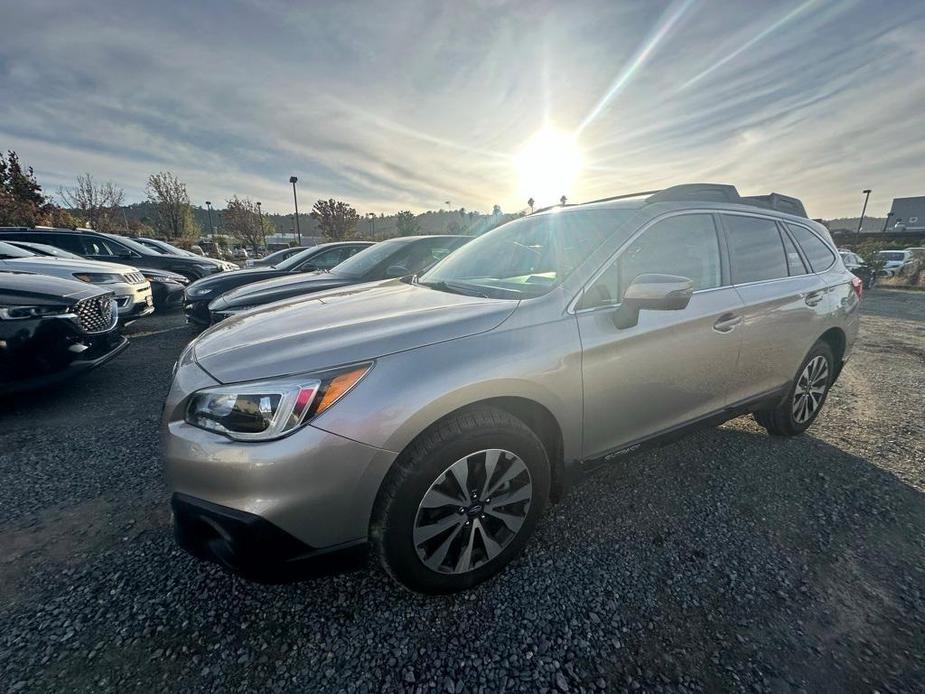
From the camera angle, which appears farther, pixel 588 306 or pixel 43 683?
pixel 588 306

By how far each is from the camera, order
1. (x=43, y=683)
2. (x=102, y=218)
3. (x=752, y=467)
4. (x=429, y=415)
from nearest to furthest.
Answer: (x=43, y=683), (x=429, y=415), (x=752, y=467), (x=102, y=218)

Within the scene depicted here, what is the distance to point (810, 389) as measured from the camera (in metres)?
3.15

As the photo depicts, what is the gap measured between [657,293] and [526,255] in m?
1.01

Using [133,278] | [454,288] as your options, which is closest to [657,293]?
[454,288]

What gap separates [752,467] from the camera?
2807 millimetres

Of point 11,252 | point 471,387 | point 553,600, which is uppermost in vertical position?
point 11,252

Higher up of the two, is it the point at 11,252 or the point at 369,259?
the point at 11,252

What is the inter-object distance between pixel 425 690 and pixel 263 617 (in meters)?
0.74

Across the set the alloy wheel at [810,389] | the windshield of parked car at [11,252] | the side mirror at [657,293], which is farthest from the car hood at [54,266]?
the alloy wheel at [810,389]

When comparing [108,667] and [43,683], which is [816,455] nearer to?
[108,667]

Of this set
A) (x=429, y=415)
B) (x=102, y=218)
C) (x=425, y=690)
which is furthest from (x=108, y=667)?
(x=102, y=218)

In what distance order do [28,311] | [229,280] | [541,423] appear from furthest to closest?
[229,280] → [28,311] → [541,423]

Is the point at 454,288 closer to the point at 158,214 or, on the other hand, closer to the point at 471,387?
the point at 471,387

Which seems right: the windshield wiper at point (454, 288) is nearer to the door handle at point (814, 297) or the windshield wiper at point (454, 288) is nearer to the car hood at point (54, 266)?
the door handle at point (814, 297)
